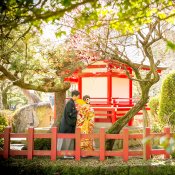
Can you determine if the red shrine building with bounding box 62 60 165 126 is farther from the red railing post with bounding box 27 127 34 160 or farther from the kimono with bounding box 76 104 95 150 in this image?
the red railing post with bounding box 27 127 34 160

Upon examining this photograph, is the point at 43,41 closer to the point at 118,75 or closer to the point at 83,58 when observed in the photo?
the point at 83,58

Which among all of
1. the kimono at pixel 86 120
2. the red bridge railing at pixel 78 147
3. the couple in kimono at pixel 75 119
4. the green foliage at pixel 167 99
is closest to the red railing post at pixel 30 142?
the red bridge railing at pixel 78 147

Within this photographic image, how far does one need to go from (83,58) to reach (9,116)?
712 centimetres

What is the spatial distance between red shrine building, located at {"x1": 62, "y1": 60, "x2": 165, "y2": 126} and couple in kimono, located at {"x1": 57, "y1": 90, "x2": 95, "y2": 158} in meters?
5.91

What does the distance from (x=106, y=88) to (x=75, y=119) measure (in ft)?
26.0

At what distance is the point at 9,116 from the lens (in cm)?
1864

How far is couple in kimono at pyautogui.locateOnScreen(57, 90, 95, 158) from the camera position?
32.5 feet

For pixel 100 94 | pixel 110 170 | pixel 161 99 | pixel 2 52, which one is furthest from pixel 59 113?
pixel 110 170

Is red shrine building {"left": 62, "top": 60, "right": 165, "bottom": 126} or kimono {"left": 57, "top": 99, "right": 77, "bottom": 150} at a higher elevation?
red shrine building {"left": 62, "top": 60, "right": 165, "bottom": 126}

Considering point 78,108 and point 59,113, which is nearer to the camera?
point 78,108

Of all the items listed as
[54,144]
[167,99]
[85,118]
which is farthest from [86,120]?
[167,99]

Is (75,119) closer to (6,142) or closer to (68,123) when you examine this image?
(68,123)

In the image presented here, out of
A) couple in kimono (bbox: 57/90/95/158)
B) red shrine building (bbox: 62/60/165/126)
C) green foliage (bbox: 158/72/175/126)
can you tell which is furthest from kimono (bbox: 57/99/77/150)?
red shrine building (bbox: 62/60/165/126)

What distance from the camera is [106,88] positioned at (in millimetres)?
17797
